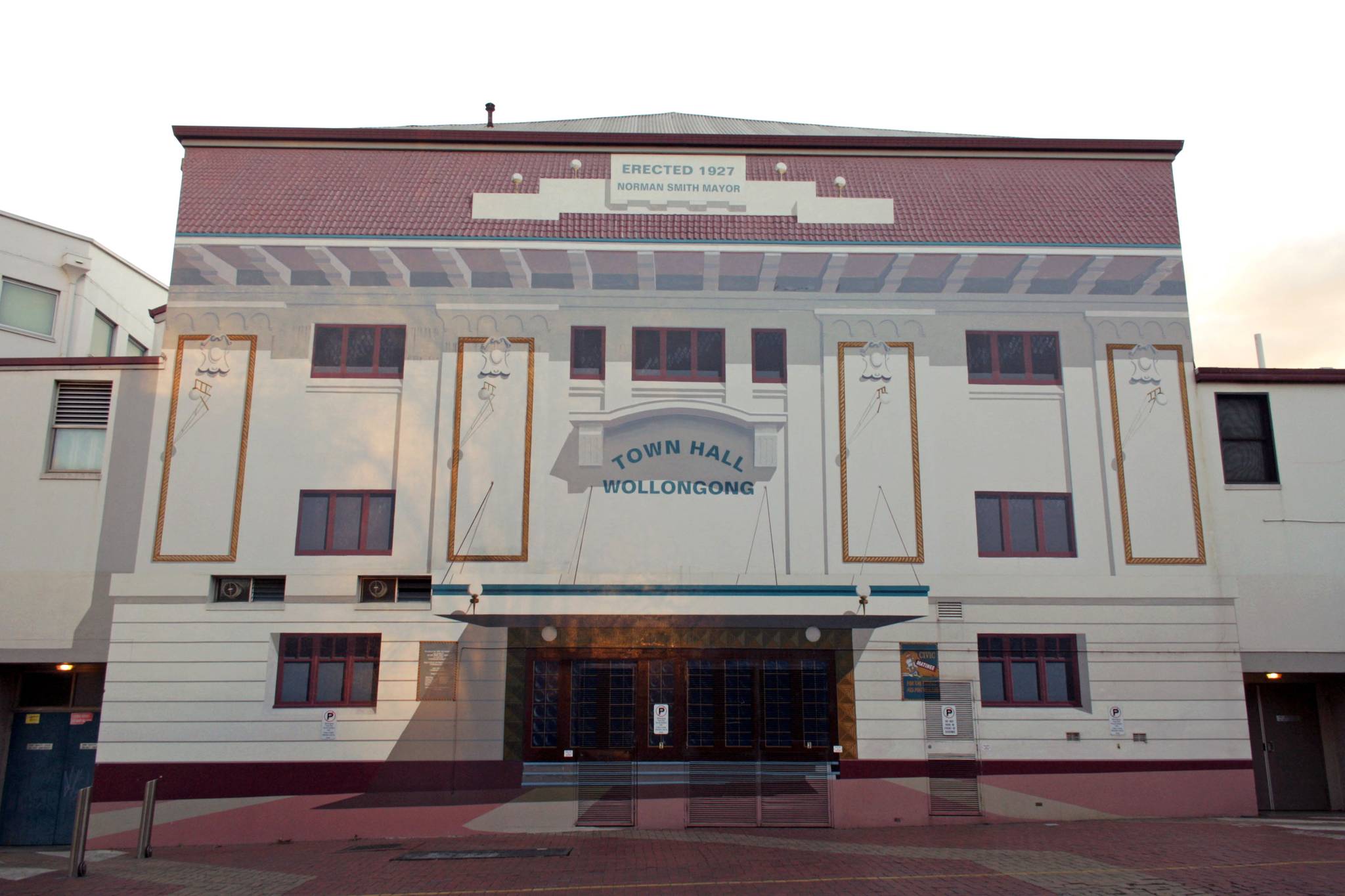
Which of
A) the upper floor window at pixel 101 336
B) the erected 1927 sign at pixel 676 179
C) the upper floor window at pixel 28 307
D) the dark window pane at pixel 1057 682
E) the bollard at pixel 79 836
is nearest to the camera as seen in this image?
the bollard at pixel 79 836

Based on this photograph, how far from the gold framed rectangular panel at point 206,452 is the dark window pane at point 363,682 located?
3.13 meters

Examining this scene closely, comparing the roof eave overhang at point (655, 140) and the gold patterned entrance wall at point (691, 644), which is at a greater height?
the roof eave overhang at point (655, 140)

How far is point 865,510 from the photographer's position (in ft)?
62.8

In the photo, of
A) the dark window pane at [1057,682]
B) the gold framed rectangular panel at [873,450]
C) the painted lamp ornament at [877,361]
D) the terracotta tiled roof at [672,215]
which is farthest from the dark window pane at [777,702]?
the terracotta tiled roof at [672,215]

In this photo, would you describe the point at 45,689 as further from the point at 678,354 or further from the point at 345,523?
the point at 678,354

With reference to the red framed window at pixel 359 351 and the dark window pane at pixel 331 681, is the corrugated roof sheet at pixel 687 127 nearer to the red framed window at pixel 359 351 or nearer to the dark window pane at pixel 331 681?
the red framed window at pixel 359 351

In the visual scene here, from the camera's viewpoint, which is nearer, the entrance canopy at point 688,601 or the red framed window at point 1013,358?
the entrance canopy at point 688,601

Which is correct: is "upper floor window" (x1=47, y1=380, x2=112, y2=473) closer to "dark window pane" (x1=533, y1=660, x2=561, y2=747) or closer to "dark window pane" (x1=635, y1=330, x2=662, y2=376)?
"dark window pane" (x1=533, y1=660, x2=561, y2=747)

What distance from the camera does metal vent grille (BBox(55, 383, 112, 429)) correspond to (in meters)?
19.6

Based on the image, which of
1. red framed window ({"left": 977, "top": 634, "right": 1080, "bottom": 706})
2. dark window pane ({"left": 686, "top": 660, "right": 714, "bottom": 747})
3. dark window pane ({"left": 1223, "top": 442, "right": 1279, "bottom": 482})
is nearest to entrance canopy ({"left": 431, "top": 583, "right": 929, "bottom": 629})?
dark window pane ({"left": 686, "top": 660, "right": 714, "bottom": 747})

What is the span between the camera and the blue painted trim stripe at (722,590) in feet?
55.8

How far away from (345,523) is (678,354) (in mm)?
7146

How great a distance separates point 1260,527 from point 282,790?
18.9 m

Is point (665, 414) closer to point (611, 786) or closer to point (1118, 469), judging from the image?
point (611, 786)
